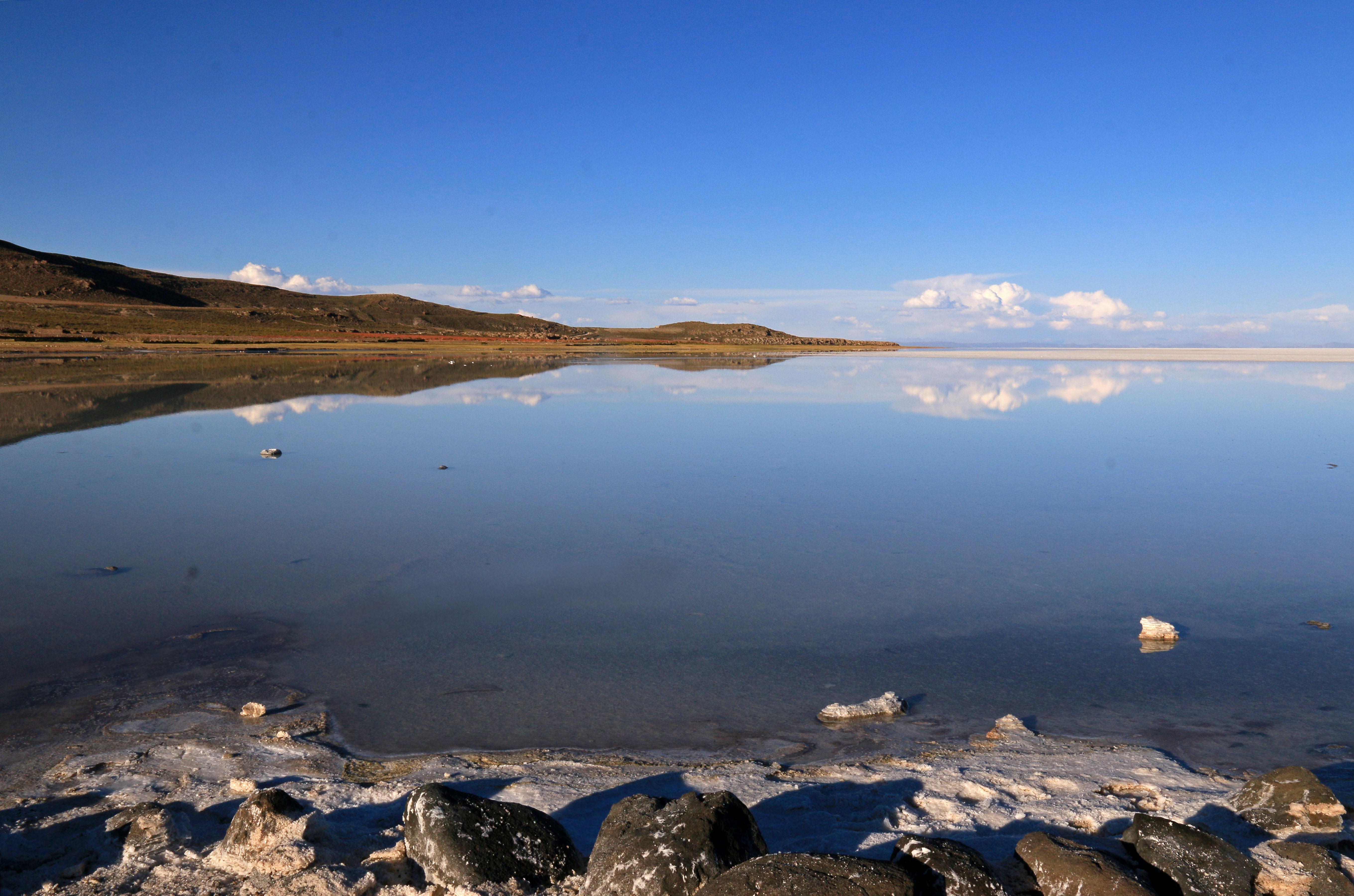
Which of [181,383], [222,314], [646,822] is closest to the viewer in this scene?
[646,822]

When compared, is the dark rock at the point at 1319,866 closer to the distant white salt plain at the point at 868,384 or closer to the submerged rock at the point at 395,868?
the submerged rock at the point at 395,868

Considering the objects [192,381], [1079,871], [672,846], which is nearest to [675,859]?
[672,846]

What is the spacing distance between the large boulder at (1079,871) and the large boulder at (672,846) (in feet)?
3.51

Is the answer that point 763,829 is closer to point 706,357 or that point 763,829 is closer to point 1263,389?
point 1263,389

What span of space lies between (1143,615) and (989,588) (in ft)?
3.78

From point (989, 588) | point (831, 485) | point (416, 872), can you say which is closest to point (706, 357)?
point (831, 485)

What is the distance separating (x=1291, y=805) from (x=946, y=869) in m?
1.87

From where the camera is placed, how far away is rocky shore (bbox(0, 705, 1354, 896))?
126 inches

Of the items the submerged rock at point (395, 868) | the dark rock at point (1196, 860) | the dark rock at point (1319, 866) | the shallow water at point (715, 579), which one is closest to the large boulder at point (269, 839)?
the submerged rock at point (395, 868)

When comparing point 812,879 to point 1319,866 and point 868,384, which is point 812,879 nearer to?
point 1319,866

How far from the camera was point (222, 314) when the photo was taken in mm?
112688

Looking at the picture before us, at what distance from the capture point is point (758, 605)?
264 inches

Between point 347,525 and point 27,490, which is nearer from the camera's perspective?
point 347,525

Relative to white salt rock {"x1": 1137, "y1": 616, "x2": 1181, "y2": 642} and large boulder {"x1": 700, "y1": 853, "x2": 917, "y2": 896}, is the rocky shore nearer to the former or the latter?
large boulder {"x1": 700, "y1": 853, "x2": 917, "y2": 896}
